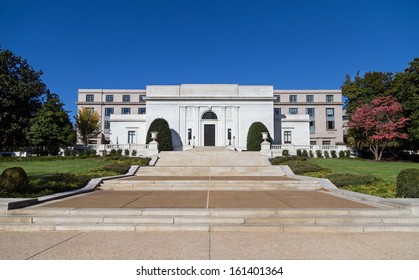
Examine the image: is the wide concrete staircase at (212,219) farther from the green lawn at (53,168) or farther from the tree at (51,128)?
the tree at (51,128)

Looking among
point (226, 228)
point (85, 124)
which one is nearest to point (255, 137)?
point (226, 228)

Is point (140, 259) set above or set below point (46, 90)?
below

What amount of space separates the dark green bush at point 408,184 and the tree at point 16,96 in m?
37.1

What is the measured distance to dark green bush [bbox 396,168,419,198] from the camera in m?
8.85

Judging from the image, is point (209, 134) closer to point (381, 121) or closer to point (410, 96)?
point (381, 121)

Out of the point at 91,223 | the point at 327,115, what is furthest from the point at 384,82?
the point at 91,223

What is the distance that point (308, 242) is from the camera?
5.29 metres

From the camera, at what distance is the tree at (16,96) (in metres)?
33.1

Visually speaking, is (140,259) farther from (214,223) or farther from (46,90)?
(46,90)

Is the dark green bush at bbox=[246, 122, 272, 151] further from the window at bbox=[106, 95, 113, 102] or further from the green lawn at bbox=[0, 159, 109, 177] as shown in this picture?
the window at bbox=[106, 95, 113, 102]

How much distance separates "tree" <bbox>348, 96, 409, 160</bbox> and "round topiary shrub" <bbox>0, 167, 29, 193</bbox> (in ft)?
111

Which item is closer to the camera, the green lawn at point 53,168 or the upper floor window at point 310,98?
the green lawn at point 53,168

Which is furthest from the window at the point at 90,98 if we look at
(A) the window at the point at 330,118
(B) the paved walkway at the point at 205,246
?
(B) the paved walkway at the point at 205,246

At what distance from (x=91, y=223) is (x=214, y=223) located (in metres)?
2.80
